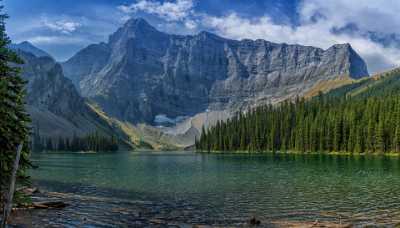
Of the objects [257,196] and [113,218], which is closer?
[113,218]

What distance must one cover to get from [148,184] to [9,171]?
45.7 meters

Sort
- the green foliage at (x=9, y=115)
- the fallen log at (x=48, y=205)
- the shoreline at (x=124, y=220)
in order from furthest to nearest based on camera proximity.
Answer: the fallen log at (x=48, y=205) → the shoreline at (x=124, y=220) → the green foliage at (x=9, y=115)

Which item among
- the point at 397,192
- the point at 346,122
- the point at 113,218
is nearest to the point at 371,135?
the point at 346,122

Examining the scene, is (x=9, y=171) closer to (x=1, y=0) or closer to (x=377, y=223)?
(x=1, y=0)

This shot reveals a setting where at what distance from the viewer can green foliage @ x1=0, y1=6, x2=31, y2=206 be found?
75.7 ft

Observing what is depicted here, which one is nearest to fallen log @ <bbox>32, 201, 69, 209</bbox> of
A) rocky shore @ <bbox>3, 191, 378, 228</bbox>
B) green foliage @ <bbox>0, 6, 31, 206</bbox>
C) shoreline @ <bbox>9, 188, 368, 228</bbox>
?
rocky shore @ <bbox>3, 191, 378, 228</bbox>

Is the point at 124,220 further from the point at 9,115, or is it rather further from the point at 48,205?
the point at 9,115

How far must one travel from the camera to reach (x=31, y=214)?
3500 cm

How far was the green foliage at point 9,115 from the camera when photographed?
23066mm

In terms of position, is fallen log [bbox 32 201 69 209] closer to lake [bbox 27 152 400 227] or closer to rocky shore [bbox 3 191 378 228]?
rocky shore [bbox 3 191 378 228]

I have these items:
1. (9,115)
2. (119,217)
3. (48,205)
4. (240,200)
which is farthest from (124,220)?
(240,200)

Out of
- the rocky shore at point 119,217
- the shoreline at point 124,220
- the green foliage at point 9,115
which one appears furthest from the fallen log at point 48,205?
the green foliage at point 9,115

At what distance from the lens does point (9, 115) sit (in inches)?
924

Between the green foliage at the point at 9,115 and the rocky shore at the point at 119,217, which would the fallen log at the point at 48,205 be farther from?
the green foliage at the point at 9,115
